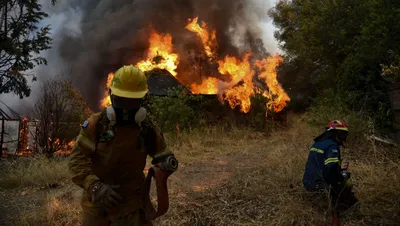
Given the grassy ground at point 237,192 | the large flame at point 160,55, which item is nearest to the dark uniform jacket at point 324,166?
the grassy ground at point 237,192

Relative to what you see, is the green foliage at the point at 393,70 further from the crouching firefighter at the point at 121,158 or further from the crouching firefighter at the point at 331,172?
the crouching firefighter at the point at 121,158

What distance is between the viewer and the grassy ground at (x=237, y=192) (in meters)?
3.85

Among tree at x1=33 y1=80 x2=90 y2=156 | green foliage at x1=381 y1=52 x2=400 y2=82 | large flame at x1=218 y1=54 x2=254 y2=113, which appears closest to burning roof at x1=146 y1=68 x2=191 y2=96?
large flame at x1=218 y1=54 x2=254 y2=113

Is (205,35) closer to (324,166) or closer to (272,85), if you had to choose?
(272,85)

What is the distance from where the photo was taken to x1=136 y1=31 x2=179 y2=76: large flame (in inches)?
698

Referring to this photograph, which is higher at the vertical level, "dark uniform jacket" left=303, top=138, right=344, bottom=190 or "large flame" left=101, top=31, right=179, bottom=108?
"large flame" left=101, top=31, right=179, bottom=108

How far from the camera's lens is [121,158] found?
2.45 metres

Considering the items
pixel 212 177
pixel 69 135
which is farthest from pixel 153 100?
pixel 212 177

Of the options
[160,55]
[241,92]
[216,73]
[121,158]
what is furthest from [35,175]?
[160,55]

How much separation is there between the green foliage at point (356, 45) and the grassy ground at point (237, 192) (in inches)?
88.5

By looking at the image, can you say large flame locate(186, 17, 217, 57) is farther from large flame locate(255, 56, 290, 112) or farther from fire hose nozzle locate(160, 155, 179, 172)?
fire hose nozzle locate(160, 155, 179, 172)

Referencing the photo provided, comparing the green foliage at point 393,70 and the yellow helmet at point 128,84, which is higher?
the green foliage at point 393,70

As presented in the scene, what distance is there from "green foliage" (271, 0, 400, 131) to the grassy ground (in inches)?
88.5

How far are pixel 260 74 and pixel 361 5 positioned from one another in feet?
18.5
